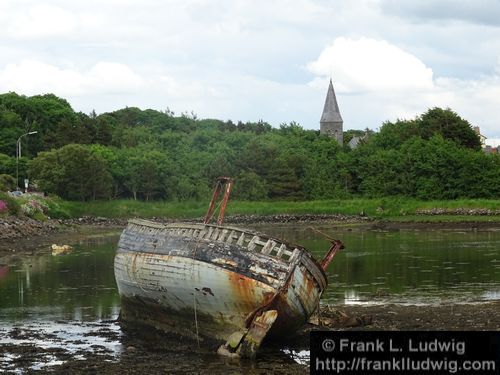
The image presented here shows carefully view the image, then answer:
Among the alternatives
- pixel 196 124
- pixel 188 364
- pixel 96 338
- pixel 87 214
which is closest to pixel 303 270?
pixel 188 364

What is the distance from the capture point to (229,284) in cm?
2431

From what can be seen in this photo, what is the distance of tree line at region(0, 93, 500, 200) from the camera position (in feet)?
328

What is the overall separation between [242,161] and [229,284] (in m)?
87.3

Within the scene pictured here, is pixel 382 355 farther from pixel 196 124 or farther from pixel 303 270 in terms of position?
pixel 196 124

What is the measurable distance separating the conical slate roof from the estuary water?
77.1 metres

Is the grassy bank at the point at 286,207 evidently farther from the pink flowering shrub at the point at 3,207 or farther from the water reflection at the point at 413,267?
the water reflection at the point at 413,267

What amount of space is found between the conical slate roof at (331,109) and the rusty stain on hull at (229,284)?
11740cm

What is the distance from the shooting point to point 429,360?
14664 millimetres

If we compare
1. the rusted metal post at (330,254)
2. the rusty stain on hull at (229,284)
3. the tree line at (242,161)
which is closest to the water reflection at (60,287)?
the rusty stain on hull at (229,284)

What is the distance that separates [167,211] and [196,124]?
2291 inches

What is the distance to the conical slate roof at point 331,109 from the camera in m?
144

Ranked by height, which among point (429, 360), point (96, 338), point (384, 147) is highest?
point (384, 147)

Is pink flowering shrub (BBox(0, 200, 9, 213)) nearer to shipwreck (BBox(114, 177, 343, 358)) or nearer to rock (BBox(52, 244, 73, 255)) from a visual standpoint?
rock (BBox(52, 244, 73, 255))

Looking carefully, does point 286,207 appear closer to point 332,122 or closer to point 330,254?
point 332,122
